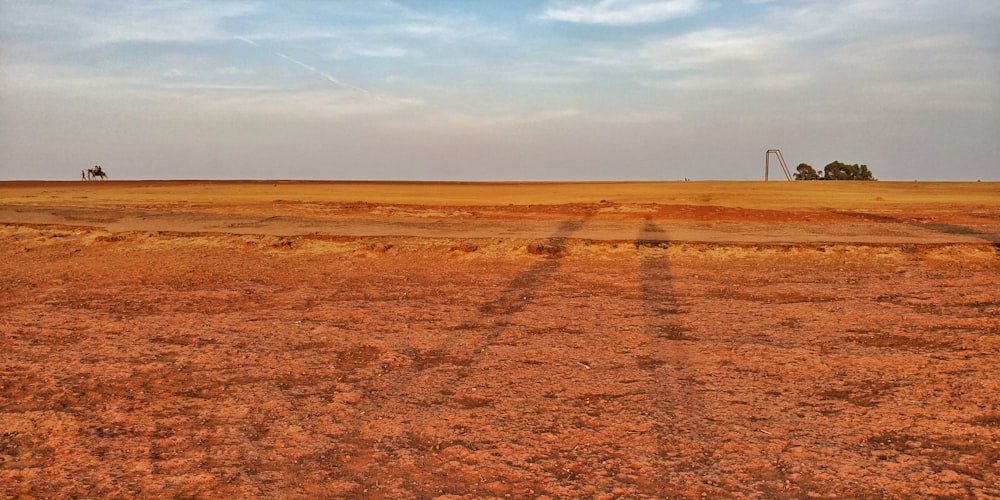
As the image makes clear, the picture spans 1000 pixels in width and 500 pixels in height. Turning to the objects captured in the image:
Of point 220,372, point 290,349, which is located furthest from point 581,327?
point 220,372

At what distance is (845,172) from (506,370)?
231ft

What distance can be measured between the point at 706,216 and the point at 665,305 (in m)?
13.5

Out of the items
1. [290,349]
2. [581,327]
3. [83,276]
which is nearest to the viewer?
[290,349]

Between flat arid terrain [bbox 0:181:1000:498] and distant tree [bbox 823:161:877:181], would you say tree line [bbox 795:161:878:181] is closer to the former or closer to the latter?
distant tree [bbox 823:161:877:181]

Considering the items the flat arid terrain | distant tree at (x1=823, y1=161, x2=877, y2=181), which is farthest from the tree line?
the flat arid terrain

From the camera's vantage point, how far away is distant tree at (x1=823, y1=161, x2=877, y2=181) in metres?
69.3

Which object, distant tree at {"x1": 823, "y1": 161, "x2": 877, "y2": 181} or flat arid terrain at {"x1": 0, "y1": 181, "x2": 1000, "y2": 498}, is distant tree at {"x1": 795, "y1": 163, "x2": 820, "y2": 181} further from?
flat arid terrain at {"x1": 0, "y1": 181, "x2": 1000, "y2": 498}

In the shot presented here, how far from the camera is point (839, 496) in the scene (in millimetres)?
4523

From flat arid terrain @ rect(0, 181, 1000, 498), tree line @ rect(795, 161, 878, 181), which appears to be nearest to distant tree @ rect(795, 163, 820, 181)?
tree line @ rect(795, 161, 878, 181)

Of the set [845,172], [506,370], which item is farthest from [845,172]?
[506,370]

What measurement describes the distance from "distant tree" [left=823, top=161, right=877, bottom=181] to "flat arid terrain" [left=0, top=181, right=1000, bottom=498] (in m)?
59.1

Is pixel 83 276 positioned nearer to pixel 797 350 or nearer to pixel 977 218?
pixel 797 350

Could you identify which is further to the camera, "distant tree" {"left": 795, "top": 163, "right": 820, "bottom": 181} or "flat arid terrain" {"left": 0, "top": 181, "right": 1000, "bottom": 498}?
"distant tree" {"left": 795, "top": 163, "right": 820, "bottom": 181}

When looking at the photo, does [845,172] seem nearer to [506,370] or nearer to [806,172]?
[806,172]
